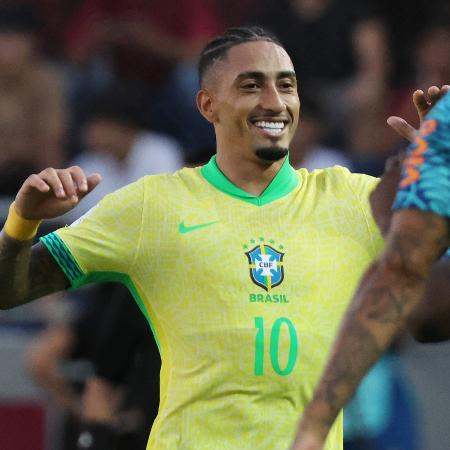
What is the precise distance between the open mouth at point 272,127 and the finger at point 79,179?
749mm

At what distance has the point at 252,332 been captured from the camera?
4.58 m

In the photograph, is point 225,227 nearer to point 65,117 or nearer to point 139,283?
point 139,283

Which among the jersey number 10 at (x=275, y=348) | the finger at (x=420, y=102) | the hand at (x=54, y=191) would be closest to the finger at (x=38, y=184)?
the hand at (x=54, y=191)

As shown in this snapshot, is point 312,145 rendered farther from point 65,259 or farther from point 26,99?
point 65,259

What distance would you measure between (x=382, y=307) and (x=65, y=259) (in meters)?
1.77

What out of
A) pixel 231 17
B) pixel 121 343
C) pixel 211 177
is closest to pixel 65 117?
pixel 231 17

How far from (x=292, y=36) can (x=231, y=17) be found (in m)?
0.75

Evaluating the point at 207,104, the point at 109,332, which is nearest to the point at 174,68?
the point at 109,332

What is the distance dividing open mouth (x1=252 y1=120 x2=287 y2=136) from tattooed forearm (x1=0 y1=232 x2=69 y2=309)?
2.88 feet

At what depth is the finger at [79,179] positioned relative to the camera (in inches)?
176

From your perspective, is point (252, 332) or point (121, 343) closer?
point (252, 332)

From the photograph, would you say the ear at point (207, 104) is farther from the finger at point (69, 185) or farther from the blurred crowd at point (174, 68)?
the blurred crowd at point (174, 68)

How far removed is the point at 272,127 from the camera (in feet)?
16.1

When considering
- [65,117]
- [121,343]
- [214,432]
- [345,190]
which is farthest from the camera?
[65,117]
